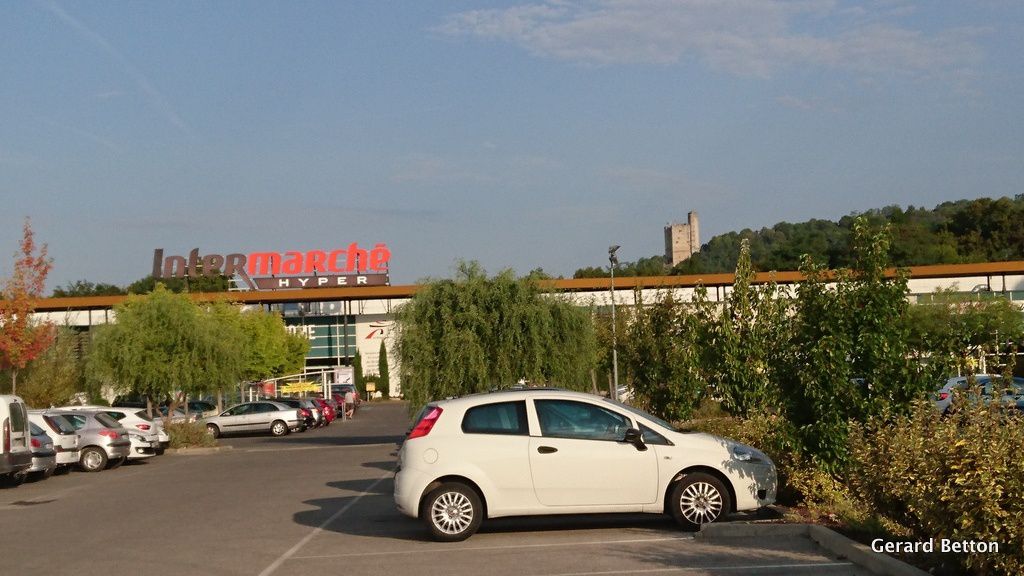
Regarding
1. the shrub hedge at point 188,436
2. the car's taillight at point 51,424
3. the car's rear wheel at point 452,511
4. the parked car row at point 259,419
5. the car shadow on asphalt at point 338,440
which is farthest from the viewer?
the parked car row at point 259,419

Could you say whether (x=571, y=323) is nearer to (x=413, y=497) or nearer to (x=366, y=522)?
(x=366, y=522)

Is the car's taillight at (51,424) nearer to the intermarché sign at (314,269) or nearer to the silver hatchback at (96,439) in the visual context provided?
the silver hatchback at (96,439)

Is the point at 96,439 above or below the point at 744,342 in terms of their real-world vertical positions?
below

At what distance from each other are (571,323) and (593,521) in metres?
19.8

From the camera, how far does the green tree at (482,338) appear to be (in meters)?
32.8

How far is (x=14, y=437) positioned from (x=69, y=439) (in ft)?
16.8

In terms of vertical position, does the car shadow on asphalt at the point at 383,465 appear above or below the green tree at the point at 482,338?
below

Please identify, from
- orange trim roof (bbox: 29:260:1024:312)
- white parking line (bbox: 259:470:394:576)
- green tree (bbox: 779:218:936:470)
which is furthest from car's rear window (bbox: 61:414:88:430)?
orange trim roof (bbox: 29:260:1024:312)

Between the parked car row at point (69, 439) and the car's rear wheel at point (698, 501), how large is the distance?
15.0 meters

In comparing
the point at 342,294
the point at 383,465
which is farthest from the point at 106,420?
the point at 342,294

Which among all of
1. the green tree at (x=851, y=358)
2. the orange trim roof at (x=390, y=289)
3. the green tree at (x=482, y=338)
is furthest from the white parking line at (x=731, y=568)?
the orange trim roof at (x=390, y=289)

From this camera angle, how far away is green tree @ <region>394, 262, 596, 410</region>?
3278cm

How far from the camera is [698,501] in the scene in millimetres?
12781

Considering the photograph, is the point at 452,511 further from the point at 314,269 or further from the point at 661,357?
the point at 314,269
